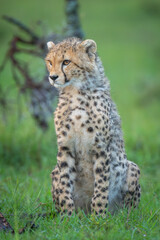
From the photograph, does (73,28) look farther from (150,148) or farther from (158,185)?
(158,185)

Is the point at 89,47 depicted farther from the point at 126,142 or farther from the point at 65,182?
the point at 126,142

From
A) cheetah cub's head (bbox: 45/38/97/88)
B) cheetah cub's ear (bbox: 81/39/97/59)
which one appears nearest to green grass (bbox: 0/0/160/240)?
cheetah cub's head (bbox: 45/38/97/88)

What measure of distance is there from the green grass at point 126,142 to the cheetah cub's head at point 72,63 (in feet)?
3.25

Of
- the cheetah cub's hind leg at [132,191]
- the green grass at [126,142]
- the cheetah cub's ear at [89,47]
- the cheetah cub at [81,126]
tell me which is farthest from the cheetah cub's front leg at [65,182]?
the cheetah cub's ear at [89,47]

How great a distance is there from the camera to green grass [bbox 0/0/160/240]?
3389mm

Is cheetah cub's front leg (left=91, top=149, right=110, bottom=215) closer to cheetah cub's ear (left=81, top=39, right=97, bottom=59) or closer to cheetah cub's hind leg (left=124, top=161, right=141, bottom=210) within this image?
cheetah cub's hind leg (left=124, top=161, right=141, bottom=210)

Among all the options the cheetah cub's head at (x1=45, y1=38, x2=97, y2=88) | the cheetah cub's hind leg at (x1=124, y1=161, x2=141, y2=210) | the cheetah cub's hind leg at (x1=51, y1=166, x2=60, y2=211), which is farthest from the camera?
the cheetah cub's hind leg at (x1=124, y1=161, x2=141, y2=210)

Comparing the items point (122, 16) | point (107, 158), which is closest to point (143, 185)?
point (107, 158)

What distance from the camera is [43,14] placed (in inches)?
786

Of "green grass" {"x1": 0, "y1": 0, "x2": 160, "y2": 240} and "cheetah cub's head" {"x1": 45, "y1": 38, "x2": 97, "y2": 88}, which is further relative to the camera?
"cheetah cub's head" {"x1": 45, "y1": 38, "x2": 97, "y2": 88}

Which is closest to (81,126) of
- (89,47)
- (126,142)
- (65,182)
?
(65,182)

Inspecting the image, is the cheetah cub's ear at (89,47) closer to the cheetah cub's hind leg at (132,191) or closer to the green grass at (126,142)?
the cheetah cub's hind leg at (132,191)

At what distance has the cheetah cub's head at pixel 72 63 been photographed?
3734 mm

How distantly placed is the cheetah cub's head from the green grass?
3.25 ft
